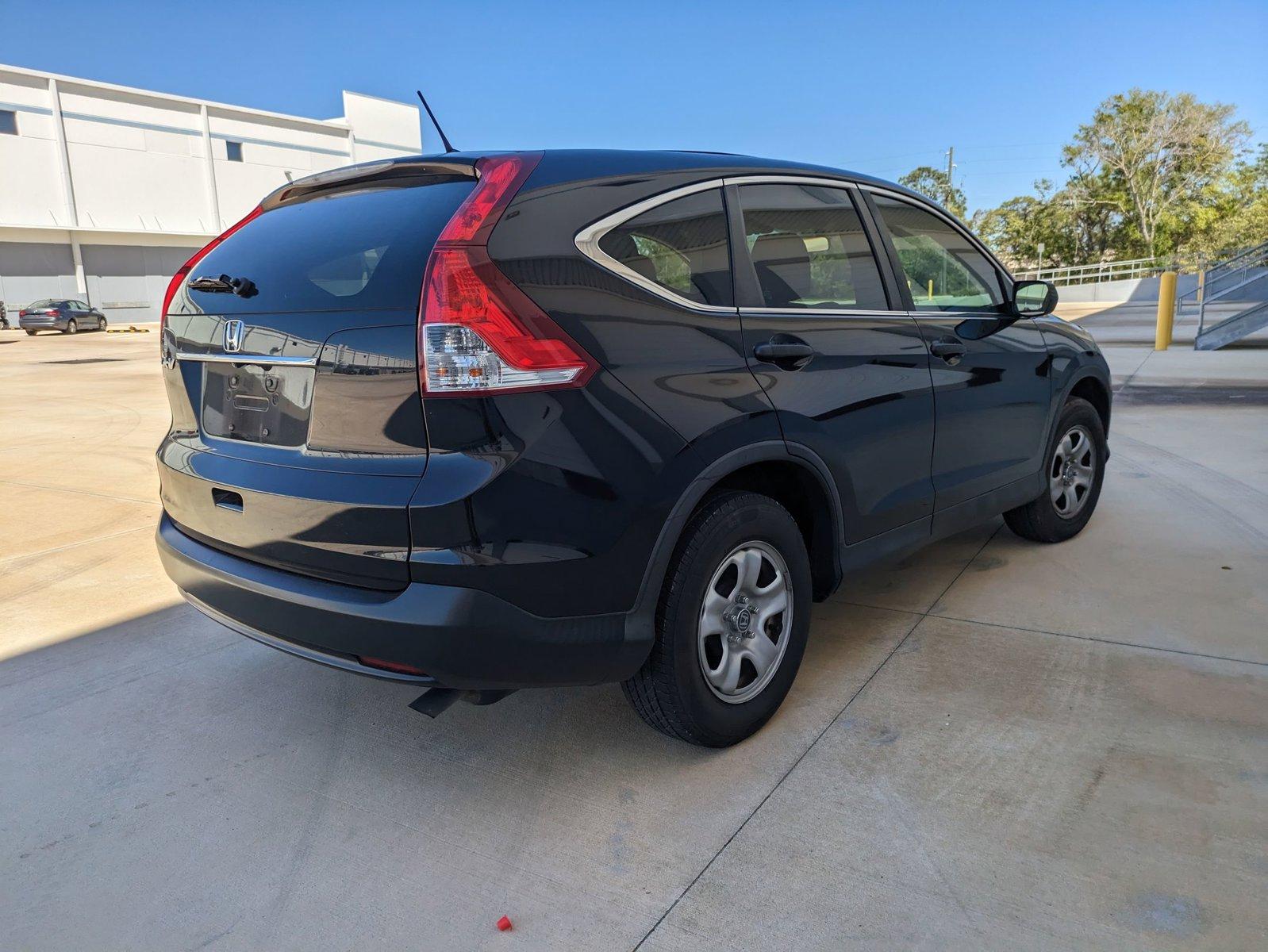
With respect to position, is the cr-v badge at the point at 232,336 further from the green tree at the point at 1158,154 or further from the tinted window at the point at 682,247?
the green tree at the point at 1158,154

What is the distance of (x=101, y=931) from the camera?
2.16m

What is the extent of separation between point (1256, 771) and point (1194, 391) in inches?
372

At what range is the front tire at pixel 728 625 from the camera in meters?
2.57

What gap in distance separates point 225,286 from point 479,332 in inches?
39.5

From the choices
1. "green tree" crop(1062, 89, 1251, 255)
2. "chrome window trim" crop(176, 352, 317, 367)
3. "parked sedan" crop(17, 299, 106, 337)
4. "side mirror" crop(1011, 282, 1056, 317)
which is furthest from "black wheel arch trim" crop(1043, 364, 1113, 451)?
"green tree" crop(1062, 89, 1251, 255)

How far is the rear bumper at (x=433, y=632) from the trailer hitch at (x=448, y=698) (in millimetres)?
60

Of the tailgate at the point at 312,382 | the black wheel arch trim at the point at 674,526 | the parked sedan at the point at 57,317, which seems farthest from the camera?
the parked sedan at the point at 57,317

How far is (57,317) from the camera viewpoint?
→ 33.7 m

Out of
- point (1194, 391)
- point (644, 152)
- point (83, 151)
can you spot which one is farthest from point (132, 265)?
point (644, 152)

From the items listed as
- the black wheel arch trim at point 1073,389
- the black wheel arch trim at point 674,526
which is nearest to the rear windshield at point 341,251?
the black wheel arch trim at point 674,526

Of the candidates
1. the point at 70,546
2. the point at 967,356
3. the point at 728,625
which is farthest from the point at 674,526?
the point at 70,546

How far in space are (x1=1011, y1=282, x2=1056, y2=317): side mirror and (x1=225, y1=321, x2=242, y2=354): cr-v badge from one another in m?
3.17

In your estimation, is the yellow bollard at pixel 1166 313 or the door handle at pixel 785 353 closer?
the door handle at pixel 785 353

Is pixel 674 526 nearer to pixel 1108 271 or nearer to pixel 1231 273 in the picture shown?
pixel 1231 273
